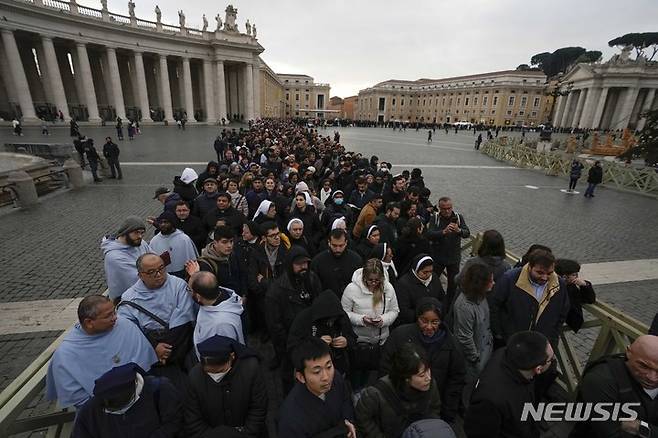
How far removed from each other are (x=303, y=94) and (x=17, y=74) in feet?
324

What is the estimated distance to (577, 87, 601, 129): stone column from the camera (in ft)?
206

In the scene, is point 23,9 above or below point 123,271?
above

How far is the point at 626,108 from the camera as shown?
62719mm

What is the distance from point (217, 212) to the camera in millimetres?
5602

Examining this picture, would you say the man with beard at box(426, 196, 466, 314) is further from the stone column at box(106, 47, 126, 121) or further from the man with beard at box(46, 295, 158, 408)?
the stone column at box(106, 47, 126, 121)

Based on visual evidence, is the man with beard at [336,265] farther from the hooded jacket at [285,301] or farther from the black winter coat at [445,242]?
the black winter coat at [445,242]

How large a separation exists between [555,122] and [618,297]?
90179 millimetres

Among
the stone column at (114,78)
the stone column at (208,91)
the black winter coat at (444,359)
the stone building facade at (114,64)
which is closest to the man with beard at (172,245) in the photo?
A: the black winter coat at (444,359)

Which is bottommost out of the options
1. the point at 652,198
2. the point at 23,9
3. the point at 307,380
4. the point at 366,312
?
the point at 652,198

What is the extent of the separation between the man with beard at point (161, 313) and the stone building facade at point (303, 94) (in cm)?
12438

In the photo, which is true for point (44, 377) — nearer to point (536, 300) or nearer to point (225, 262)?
point (225, 262)

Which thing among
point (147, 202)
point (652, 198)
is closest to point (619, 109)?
point (652, 198)

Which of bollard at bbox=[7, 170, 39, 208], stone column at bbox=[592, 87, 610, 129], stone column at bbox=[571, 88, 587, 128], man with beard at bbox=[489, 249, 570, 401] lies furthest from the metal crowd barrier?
stone column at bbox=[571, 88, 587, 128]

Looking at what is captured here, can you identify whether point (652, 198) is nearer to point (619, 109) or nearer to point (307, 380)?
point (307, 380)
